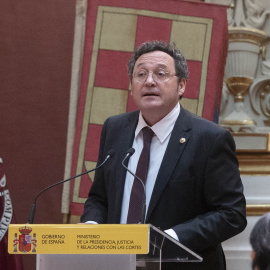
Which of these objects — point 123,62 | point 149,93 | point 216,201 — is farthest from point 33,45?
point 216,201

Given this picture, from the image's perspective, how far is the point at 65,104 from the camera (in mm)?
4746

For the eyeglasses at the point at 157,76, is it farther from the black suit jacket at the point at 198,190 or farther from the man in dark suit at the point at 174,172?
the black suit jacket at the point at 198,190

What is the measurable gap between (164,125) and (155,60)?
0.29 m

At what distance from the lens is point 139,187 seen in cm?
260

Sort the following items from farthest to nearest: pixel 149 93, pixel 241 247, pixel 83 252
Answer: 1. pixel 241 247
2. pixel 149 93
3. pixel 83 252

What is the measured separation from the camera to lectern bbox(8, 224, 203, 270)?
6.51 feet

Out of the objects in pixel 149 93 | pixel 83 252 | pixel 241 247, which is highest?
pixel 149 93

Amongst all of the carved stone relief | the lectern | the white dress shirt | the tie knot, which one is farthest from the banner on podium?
the carved stone relief

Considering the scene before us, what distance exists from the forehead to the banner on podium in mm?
973

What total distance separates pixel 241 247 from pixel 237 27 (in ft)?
6.32

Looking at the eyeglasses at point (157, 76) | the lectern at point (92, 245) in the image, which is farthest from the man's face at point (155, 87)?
the lectern at point (92, 245)

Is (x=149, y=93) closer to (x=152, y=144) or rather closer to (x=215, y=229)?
(x=152, y=144)

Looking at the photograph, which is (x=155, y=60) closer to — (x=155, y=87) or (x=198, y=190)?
(x=155, y=87)

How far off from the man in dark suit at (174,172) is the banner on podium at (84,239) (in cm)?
48
